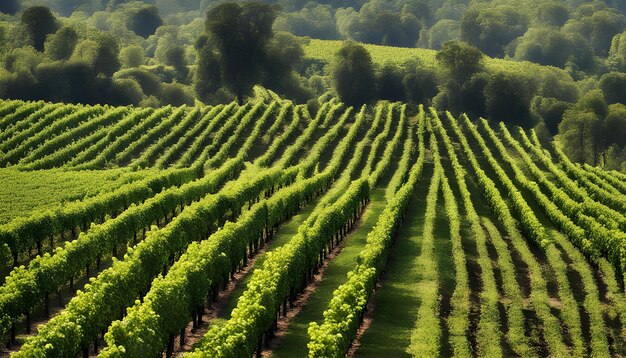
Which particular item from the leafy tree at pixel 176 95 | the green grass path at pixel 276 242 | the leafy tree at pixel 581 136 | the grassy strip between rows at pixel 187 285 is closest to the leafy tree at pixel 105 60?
the leafy tree at pixel 176 95

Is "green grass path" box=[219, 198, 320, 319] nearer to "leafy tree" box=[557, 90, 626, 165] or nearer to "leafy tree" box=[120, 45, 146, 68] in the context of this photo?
"leafy tree" box=[557, 90, 626, 165]

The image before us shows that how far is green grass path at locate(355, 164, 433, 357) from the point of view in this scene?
44.5 metres

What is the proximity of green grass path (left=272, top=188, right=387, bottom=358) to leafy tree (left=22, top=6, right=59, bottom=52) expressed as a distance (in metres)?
122

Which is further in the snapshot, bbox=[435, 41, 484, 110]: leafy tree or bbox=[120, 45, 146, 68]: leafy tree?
bbox=[120, 45, 146, 68]: leafy tree

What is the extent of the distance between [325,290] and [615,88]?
13600 centimetres

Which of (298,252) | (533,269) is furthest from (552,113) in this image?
(298,252)

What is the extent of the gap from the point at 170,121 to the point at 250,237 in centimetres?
6753

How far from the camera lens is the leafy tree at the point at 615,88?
172 m

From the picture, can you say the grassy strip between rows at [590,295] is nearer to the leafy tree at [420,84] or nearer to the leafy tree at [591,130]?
the leafy tree at [591,130]

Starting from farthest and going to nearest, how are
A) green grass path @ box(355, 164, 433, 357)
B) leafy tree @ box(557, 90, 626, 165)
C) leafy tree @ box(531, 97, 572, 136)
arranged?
leafy tree @ box(531, 97, 572, 136) → leafy tree @ box(557, 90, 626, 165) → green grass path @ box(355, 164, 433, 357)

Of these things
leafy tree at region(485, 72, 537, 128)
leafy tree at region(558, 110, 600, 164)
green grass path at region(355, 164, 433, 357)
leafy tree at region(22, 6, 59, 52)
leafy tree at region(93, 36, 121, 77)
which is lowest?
green grass path at region(355, 164, 433, 357)

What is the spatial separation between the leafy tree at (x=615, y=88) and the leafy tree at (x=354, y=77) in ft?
168

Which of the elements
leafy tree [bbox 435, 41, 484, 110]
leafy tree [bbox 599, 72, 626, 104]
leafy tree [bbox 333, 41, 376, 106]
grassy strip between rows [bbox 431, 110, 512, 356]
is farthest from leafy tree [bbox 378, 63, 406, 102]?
grassy strip between rows [bbox 431, 110, 512, 356]

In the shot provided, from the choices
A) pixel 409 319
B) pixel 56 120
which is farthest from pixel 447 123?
pixel 409 319
